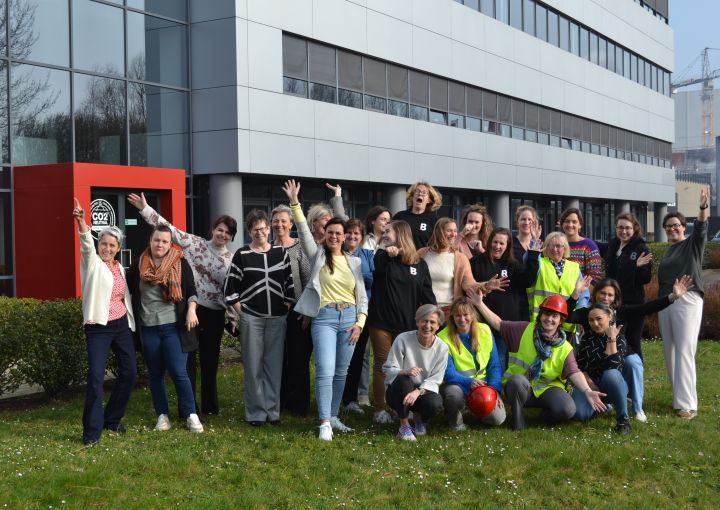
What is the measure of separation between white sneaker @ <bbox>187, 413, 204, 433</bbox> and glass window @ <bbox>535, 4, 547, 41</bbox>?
2765cm

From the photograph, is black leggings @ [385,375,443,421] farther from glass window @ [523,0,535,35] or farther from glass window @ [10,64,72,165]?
Answer: glass window @ [523,0,535,35]

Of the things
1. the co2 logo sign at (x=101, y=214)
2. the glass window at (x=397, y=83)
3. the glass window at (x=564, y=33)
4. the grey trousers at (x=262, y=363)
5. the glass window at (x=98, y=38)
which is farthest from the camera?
the glass window at (x=564, y=33)

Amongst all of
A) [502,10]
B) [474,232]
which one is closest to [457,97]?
[502,10]

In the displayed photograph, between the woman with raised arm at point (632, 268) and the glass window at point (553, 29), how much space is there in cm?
2626

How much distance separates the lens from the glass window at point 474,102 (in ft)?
91.3

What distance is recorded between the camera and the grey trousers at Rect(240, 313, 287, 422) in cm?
757

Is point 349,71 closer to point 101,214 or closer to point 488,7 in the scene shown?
point 101,214

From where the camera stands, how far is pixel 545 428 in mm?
7355

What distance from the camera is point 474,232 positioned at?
819 centimetres

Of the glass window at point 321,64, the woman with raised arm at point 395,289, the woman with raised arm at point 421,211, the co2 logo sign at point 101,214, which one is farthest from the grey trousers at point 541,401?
the glass window at point 321,64

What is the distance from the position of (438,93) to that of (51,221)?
14106 mm

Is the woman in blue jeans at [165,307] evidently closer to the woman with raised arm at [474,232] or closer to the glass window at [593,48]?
the woman with raised arm at [474,232]

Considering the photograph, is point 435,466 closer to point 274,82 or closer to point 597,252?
point 597,252

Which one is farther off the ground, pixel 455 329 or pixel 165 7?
pixel 165 7
